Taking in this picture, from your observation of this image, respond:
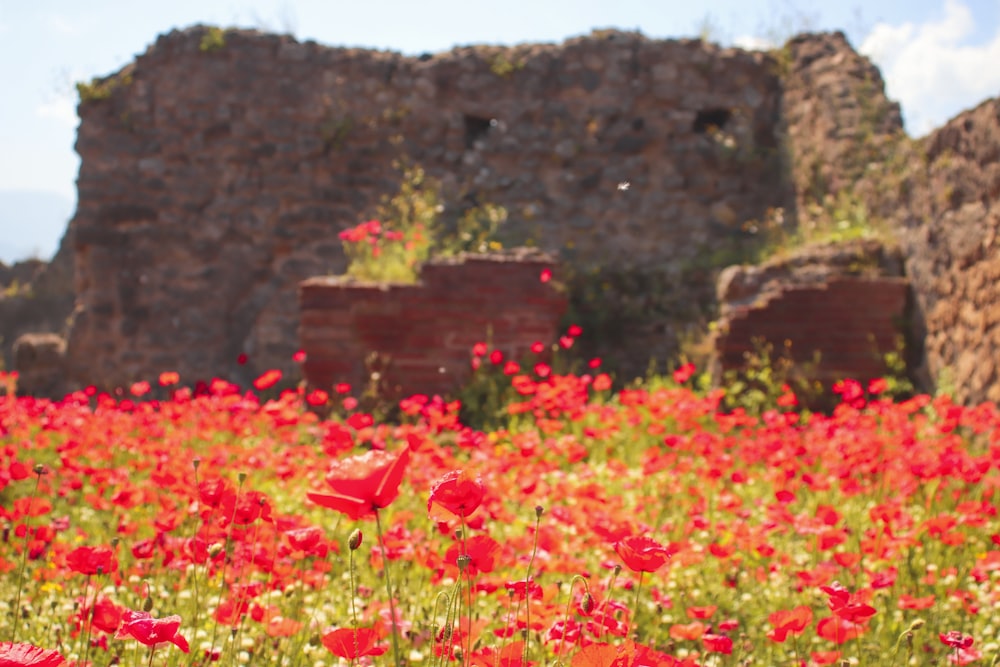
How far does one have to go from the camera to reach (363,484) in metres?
1.10

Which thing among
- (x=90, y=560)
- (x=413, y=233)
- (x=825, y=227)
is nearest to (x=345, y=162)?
(x=413, y=233)

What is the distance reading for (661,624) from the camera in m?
2.54

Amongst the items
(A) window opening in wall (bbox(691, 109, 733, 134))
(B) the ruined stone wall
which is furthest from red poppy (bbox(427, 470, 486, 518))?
(A) window opening in wall (bbox(691, 109, 733, 134))

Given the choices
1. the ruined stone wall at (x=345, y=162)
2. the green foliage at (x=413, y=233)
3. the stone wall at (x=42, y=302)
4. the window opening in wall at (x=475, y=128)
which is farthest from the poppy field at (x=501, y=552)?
the stone wall at (x=42, y=302)

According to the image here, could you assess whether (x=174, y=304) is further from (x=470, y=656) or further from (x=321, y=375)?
(x=470, y=656)

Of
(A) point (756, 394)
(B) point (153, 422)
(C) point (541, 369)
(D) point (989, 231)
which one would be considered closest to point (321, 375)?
(B) point (153, 422)

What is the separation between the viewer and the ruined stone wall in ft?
26.5

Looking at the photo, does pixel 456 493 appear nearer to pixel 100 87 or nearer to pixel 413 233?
pixel 413 233

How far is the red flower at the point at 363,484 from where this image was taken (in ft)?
3.62

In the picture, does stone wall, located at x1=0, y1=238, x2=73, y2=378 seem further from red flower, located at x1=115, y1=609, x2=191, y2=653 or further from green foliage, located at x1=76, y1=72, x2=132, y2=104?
red flower, located at x1=115, y1=609, x2=191, y2=653

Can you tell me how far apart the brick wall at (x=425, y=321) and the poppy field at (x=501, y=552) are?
1060 mm

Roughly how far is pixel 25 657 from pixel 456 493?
0.59 m

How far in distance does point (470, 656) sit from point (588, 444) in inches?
134

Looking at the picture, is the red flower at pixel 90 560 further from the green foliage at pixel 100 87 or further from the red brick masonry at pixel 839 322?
the green foliage at pixel 100 87
